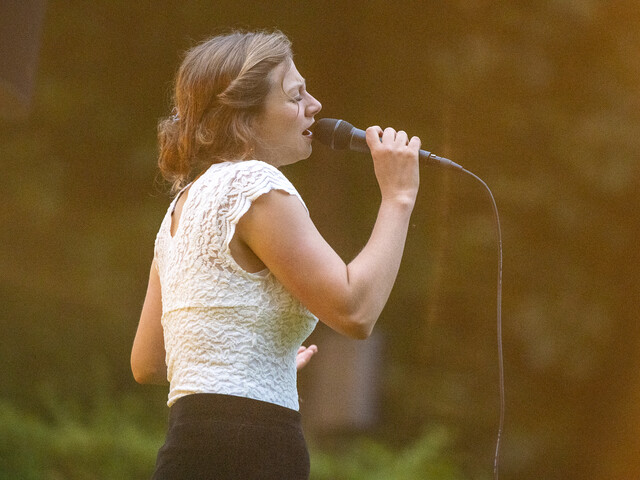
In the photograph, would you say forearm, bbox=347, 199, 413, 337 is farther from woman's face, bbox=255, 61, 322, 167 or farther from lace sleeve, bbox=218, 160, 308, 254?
woman's face, bbox=255, 61, 322, 167

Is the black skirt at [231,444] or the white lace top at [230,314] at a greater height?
the white lace top at [230,314]

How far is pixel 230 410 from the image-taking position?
1006mm

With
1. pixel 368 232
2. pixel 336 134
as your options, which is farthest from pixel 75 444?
pixel 336 134

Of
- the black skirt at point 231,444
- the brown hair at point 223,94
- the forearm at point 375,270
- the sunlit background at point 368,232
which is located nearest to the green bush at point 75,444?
the sunlit background at point 368,232

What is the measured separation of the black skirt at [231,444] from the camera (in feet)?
3.24

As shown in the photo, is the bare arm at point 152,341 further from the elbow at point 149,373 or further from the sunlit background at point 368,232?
the sunlit background at point 368,232

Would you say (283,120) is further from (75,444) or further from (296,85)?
(75,444)

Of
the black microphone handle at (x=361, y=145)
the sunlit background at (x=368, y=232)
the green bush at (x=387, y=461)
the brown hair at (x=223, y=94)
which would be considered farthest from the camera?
the green bush at (x=387, y=461)

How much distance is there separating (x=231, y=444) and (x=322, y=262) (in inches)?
9.9

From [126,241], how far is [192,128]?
8.36ft

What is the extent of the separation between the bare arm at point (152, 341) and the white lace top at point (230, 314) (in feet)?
0.57

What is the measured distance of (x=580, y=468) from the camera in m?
3.23

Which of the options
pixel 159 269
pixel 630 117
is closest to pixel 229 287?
pixel 159 269

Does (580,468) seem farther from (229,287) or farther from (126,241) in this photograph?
(229,287)
